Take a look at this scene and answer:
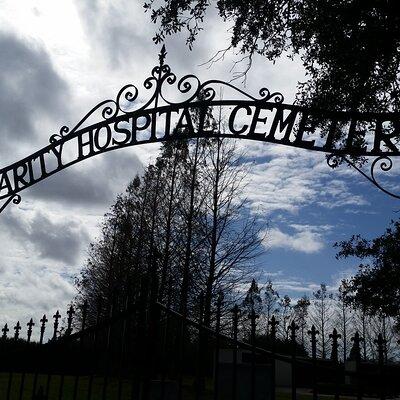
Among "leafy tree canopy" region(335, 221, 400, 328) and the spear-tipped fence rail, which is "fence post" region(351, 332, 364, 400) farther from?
"leafy tree canopy" region(335, 221, 400, 328)

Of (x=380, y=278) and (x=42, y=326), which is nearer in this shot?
(x=42, y=326)

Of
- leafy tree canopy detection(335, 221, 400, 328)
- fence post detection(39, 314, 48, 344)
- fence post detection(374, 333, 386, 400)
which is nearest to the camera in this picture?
fence post detection(374, 333, 386, 400)

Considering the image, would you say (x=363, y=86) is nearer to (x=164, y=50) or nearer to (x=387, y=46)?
(x=387, y=46)

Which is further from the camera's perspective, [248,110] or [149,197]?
[149,197]

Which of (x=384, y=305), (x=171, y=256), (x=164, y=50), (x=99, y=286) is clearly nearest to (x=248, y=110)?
(x=164, y=50)

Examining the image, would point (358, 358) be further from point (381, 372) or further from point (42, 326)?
point (42, 326)

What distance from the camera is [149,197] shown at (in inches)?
1013

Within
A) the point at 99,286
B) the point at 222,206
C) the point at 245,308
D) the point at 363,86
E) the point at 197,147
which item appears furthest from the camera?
the point at 99,286

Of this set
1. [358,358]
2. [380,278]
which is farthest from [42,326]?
[380,278]

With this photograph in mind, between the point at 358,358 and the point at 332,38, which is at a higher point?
the point at 332,38

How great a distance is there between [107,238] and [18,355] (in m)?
23.1

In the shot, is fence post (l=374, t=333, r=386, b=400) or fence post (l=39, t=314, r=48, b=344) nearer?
fence post (l=374, t=333, r=386, b=400)

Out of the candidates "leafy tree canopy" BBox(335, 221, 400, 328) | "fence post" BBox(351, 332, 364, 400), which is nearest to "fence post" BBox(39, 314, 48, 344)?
"fence post" BBox(351, 332, 364, 400)

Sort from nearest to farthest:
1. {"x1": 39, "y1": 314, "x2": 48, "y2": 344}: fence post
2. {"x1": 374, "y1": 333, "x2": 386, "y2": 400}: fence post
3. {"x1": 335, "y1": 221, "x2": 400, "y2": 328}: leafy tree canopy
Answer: {"x1": 374, "y1": 333, "x2": 386, "y2": 400}: fence post, {"x1": 39, "y1": 314, "x2": 48, "y2": 344}: fence post, {"x1": 335, "y1": 221, "x2": 400, "y2": 328}: leafy tree canopy
